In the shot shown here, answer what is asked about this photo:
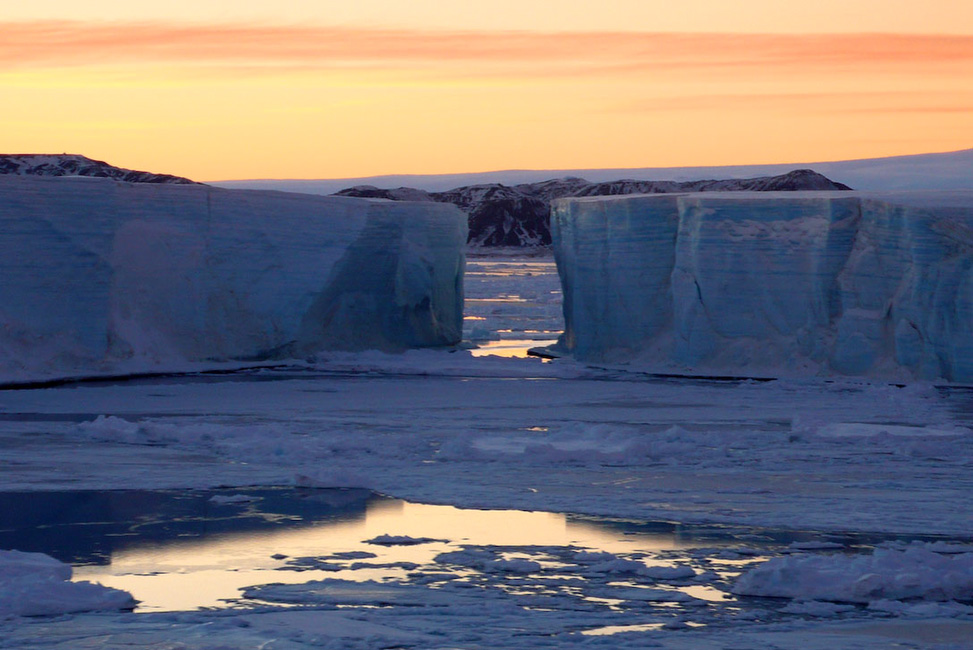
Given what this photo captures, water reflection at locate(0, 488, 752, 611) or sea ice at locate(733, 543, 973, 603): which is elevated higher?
sea ice at locate(733, 543, 973, 603)

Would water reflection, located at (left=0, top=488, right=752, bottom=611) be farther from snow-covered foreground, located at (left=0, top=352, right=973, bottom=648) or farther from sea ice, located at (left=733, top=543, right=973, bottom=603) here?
sea ice, located at (left=733, top=543, right=973, bottom=603)

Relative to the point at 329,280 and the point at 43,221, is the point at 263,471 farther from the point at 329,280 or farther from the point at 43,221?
the point at 329,280

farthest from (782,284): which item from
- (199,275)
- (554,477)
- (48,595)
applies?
(48,595)

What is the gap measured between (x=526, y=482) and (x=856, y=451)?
8.01ft

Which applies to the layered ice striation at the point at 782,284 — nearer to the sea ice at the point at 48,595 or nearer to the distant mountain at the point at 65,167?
the sea ice at the point at 48,595

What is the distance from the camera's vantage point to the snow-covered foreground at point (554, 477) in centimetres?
481

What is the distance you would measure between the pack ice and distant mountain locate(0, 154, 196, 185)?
1736 inches

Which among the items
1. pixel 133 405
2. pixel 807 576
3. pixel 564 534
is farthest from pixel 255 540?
pixel 133 405

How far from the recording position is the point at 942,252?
12.8 metres

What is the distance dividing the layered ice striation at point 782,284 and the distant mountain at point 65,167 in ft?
152

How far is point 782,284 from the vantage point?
13859 millimetres

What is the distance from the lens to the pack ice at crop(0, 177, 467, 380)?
1330 cm

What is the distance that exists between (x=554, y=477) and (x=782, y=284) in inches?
260

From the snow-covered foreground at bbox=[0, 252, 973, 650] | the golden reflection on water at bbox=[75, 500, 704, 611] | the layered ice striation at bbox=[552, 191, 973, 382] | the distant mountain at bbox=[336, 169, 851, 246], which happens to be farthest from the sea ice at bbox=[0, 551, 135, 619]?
the distant mountain at bbox=[336, 169, 851, 246]
